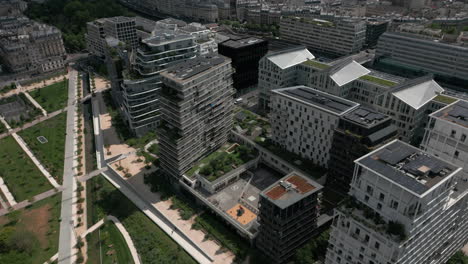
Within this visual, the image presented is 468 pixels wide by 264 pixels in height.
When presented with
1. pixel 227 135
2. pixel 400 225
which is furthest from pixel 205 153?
pixel 400 225

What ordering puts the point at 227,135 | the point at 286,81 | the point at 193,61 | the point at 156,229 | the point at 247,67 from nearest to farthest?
the point at 156,229
the point at 193,61
the point at 227,135
the point at 286,81
the point at 247,67

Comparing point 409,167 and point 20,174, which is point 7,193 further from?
point 409,167

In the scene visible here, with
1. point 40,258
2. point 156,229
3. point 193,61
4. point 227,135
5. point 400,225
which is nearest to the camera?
point 400,225

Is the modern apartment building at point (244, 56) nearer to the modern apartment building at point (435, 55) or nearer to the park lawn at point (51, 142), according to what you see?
the modern apartment building at point (435, 55)

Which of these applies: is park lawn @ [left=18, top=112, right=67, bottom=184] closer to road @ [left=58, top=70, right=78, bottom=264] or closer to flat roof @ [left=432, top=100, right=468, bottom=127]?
road @ [left=58, top=70, right=78, bottom=264]

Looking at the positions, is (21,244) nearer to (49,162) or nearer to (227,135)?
(49,162)

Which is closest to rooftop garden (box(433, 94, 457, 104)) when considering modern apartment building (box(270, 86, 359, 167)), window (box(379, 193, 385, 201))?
modern apartment building (box(270, 86, 359, 167))
